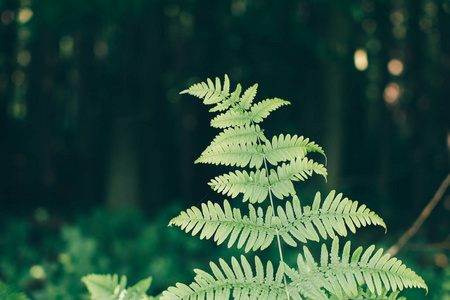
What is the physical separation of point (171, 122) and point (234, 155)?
32.0 ft

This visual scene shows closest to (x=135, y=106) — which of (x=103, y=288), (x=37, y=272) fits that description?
(x=37, y=272)

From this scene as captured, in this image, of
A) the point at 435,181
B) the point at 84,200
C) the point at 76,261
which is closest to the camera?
the point at 76,261

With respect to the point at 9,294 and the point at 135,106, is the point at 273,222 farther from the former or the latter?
the point at 135,106

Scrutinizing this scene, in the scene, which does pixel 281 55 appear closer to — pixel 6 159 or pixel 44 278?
pixel 44 278

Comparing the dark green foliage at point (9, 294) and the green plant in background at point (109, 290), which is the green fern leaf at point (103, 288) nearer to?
the green plant in background at point (109, 290)

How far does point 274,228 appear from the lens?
58.2 inches

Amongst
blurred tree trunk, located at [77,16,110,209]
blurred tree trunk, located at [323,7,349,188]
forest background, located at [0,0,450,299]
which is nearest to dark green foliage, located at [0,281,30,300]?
forest background, located at [0,0,450,299]

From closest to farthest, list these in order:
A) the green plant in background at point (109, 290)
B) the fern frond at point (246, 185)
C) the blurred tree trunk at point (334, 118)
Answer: the fern frond at point (246, 185), the green plant in background at point (109, 290), the blurred tree trunk at point (334, 118)

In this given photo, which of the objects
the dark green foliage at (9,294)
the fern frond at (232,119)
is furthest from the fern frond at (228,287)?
the dark green foliage at (9,294)

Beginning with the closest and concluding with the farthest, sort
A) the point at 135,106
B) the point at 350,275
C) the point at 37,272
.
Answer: the point at 350,275
the point at 37,272
the point at 135,106

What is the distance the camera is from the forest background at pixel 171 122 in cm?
452

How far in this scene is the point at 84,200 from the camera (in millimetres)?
10172

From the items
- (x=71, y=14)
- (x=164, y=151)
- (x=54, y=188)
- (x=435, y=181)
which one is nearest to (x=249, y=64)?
(x=71, y=14)

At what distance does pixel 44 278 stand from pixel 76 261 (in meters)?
0.42
